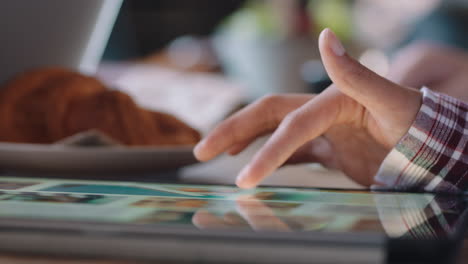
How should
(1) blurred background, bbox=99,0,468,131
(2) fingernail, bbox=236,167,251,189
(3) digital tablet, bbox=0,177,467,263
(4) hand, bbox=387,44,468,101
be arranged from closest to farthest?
(3) digital tablet, bbox=0,177,467,263 → (2) fingernail, bbox=236,167,251,189 → (4) hand, bbox=387,44,468,101 → (1) blurred background, bbox=99,0,468,131

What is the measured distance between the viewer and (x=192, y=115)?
3.55ft

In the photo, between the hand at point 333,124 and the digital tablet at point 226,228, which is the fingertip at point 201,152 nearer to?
the hand at point 333,124

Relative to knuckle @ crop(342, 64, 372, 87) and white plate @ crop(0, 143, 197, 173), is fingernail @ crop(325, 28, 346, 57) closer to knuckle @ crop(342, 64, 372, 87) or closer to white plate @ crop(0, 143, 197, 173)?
knuckle @ crop(342, 64, 372, 87)

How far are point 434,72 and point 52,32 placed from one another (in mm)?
521

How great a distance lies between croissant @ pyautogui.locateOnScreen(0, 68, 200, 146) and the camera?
0.43 metres

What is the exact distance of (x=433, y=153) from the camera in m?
0.32

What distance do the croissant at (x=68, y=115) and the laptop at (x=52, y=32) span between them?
4 centimetres

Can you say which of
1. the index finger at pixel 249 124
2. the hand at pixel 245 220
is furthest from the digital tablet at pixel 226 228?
the index finger at pixel 249 124

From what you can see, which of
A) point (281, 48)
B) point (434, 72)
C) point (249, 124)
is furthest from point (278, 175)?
point (281, 48)

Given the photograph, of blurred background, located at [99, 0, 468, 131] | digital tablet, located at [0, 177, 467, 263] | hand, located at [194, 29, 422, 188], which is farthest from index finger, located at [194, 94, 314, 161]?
blurred background, located at [99, 0, 468, 131]

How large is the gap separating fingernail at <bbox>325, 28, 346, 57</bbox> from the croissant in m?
0.19

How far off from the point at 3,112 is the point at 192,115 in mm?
655

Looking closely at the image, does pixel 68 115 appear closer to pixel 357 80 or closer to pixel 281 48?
pixel 357 80

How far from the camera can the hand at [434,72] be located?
2.52ft
